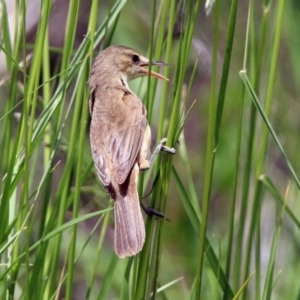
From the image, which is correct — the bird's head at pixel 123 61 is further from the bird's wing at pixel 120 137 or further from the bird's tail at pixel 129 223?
the bird's tail at pixel 129 223

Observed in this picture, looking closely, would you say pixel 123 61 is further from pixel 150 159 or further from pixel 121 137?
pixel 150 159

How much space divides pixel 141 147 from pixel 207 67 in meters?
1.69

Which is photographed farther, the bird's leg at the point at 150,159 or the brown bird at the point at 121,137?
the brown bird at the point at 121,137

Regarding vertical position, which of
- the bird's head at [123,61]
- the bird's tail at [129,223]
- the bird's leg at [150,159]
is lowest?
the bird's tail at [129,223]

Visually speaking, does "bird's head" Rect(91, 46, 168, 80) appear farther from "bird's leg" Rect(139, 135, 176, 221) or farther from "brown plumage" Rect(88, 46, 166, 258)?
"bird's leg" Rect(139, 135, 176, 221)

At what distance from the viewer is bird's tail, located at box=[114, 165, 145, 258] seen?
2.00 meters

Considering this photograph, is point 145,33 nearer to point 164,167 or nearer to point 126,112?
point 126,112

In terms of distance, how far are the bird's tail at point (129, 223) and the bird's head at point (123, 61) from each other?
2.01 feet

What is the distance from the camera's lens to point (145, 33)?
4203 millimetres

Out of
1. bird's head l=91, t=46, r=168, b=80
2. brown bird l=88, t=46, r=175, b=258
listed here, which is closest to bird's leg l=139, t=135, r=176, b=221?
brown bird l=88, t=46, r=175, b=258

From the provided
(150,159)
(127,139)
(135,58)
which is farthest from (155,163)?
(135,58)

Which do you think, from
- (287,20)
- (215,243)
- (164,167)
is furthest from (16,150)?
(215,243)

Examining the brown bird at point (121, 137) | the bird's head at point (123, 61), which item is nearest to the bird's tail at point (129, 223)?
the brown bird at point (121, 137)

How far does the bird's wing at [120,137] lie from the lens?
7.93 ft
